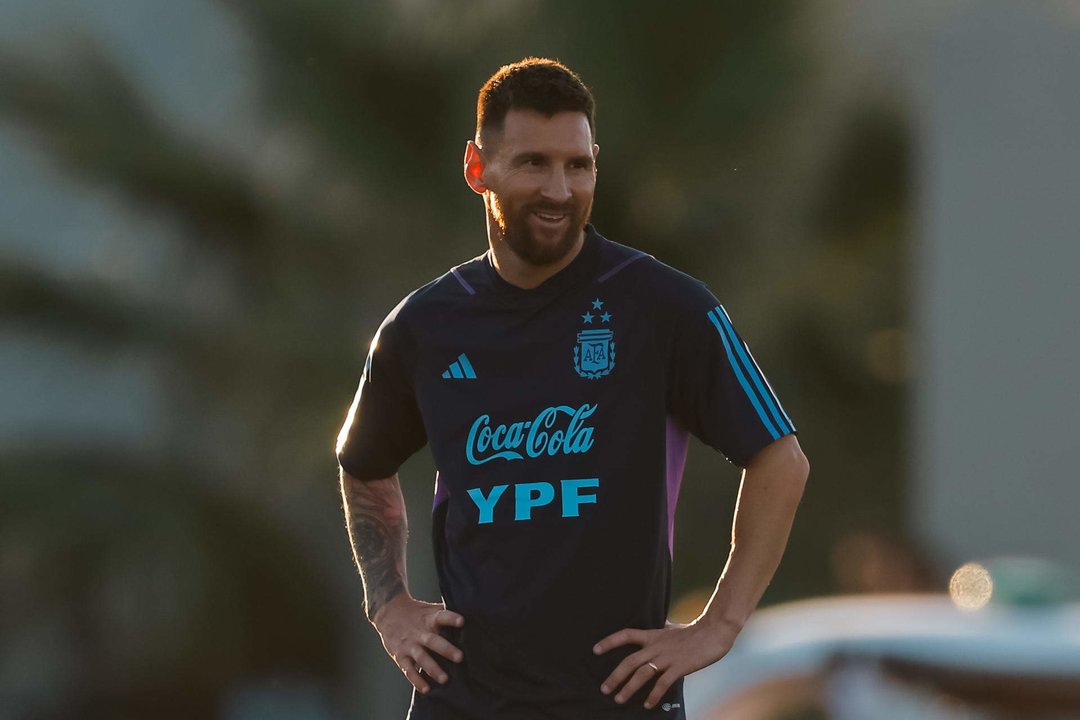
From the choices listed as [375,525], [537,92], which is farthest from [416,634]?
[537,92]

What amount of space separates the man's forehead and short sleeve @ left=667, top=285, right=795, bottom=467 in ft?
1.39

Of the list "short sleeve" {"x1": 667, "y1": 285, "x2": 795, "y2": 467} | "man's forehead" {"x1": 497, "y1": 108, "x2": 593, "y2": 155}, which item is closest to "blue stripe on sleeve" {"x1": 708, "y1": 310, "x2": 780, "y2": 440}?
"short sleeve" {"x1": 667, "y1": 285, "x2": 795, "y2": 467}

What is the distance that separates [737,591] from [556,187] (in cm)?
96

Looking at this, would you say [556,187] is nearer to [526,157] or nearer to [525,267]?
[526,157]

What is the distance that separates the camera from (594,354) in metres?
3.45

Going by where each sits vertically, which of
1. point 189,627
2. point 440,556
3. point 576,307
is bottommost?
point 189,627

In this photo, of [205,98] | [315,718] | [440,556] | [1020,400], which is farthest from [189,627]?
[440,556]

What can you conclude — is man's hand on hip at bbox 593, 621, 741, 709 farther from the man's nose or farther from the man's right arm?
the man's nose

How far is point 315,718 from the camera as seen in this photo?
14039 millimetres

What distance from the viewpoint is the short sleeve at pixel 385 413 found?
3.71 metres

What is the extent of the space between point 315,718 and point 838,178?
6584mm

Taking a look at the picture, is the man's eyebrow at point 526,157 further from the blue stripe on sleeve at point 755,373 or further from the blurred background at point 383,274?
the blurred background at point 383,274

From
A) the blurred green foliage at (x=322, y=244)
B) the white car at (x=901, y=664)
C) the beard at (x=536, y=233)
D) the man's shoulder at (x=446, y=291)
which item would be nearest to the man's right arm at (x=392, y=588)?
the man's shoulder at (x=446, y=291)

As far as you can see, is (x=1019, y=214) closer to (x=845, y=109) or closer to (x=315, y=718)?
(x=845, y=109)
